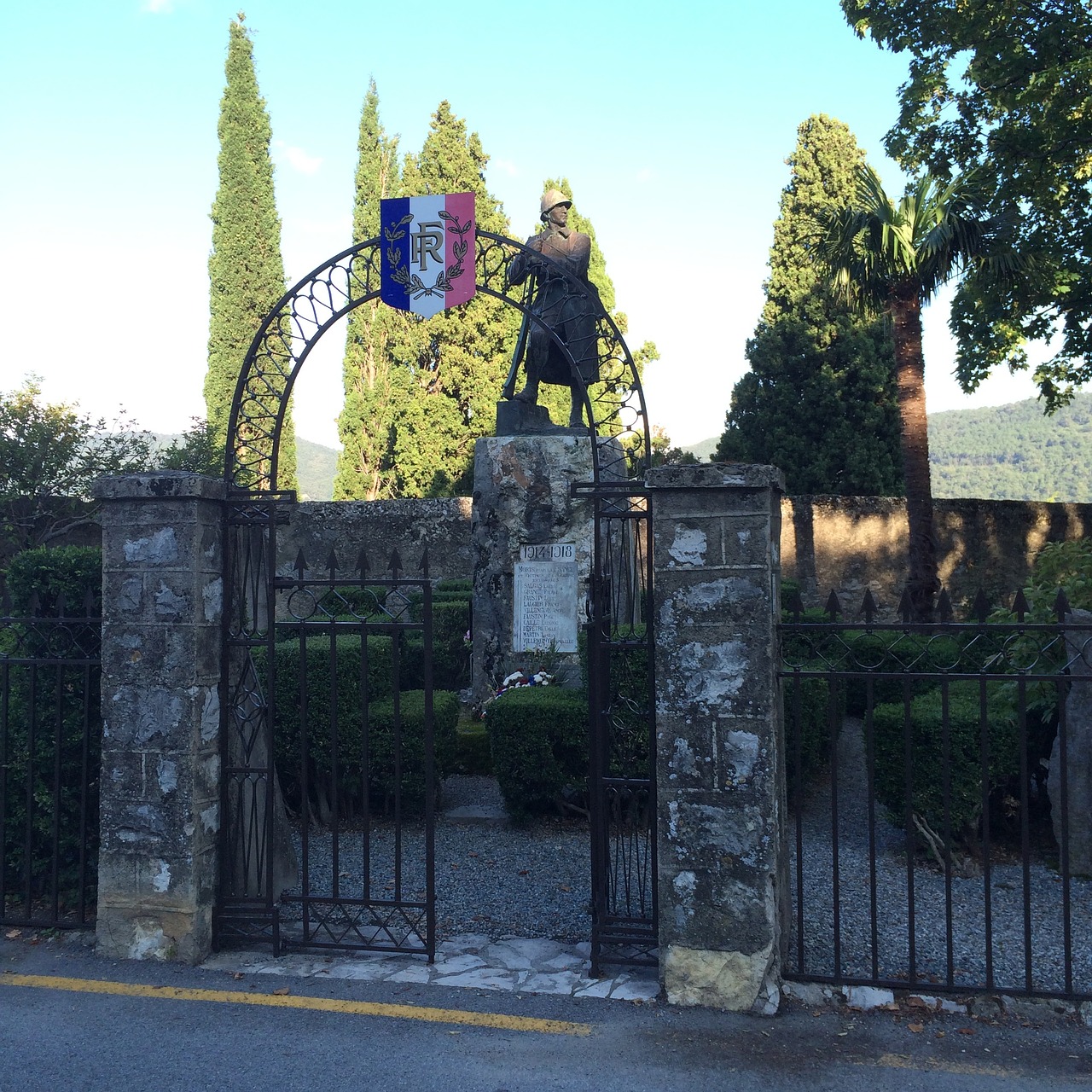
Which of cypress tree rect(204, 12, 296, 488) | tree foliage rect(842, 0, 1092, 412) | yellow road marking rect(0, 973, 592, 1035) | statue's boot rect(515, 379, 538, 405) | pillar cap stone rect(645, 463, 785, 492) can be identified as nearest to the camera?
yellow road marking rect(0, 973, 592, 1035)

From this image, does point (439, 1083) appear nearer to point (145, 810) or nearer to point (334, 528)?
point (145, 810)

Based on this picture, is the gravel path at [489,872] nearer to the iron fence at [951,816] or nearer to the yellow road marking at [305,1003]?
the yellow road marking at [305,1003]

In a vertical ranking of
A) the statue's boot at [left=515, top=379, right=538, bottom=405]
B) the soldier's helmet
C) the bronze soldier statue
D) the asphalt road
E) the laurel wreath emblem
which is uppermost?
the soldier's helmet

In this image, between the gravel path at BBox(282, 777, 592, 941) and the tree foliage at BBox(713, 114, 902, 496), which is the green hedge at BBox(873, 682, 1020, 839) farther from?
the tree foliage at BBox(713, 114, 902, 496)

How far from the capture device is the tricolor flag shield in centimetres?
465

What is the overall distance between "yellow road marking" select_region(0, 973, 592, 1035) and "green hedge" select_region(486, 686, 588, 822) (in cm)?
261

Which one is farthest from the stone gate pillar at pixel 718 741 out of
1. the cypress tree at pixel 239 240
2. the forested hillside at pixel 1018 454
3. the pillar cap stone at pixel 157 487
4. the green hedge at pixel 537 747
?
the forested hillside at pixel 1018 454

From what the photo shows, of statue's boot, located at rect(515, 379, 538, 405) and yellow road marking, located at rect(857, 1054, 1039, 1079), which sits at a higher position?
statue's boot, located at rect(515, 379, 538, 405)

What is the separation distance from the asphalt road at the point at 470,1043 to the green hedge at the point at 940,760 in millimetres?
2077

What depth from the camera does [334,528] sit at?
1595 cm

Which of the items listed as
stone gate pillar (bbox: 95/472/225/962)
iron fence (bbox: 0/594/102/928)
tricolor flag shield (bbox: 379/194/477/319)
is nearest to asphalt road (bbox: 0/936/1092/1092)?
stone gate pillar (bbox: 95/472/225/962)

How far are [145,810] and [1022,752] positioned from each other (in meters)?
3.57

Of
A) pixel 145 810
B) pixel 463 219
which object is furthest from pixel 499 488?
pixel 145 810

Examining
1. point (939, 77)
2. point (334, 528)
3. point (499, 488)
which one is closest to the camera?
point (499, 488)
